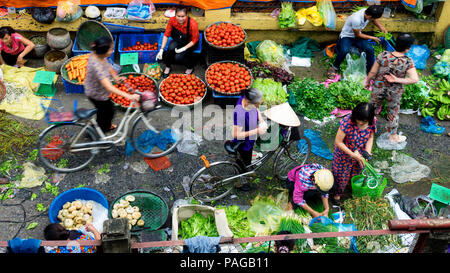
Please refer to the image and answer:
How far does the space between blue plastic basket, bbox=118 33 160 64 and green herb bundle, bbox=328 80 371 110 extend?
3.42 metres

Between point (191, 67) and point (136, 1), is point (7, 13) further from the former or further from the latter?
point (191, 67)

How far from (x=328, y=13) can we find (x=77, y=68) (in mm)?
4933

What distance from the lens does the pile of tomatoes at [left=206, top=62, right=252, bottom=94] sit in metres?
7.25

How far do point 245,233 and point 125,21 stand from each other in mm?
4969

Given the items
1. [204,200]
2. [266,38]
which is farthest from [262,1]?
[204,200]

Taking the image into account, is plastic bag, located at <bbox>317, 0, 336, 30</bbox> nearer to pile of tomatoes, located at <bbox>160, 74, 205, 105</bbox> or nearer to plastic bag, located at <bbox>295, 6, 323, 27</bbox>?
plastic bag, located at <bbox>295, 6, 323, 27</bbox>

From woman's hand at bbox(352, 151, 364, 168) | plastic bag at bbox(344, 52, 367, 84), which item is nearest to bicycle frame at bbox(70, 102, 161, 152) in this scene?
woman's hand at bbox(352, 151, 364, 168)

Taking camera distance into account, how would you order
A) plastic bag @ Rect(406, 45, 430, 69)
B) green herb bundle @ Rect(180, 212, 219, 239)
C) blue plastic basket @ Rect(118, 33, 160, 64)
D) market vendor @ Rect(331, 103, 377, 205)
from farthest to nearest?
plastic bag @ Rect(406, 45, 430, 69) < blue plastic basket @ Rect(118, 33, 160, 64) < green herb bundle @ Rect(180, 212, 219, 239) < market vendor @ Rect(331, 103, 377, 205)

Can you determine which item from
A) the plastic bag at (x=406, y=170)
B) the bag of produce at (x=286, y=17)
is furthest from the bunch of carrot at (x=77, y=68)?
the plastic bag at (x=406, y=170)

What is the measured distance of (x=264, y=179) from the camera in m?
6.39

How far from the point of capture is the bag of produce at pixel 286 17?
8.39 metres

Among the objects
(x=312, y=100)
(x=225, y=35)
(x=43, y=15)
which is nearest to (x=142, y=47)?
(x=225, y=35)

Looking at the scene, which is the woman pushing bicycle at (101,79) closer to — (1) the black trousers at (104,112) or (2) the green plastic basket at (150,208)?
(1) the black trousers at (104,112)

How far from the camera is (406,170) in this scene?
6648mm
